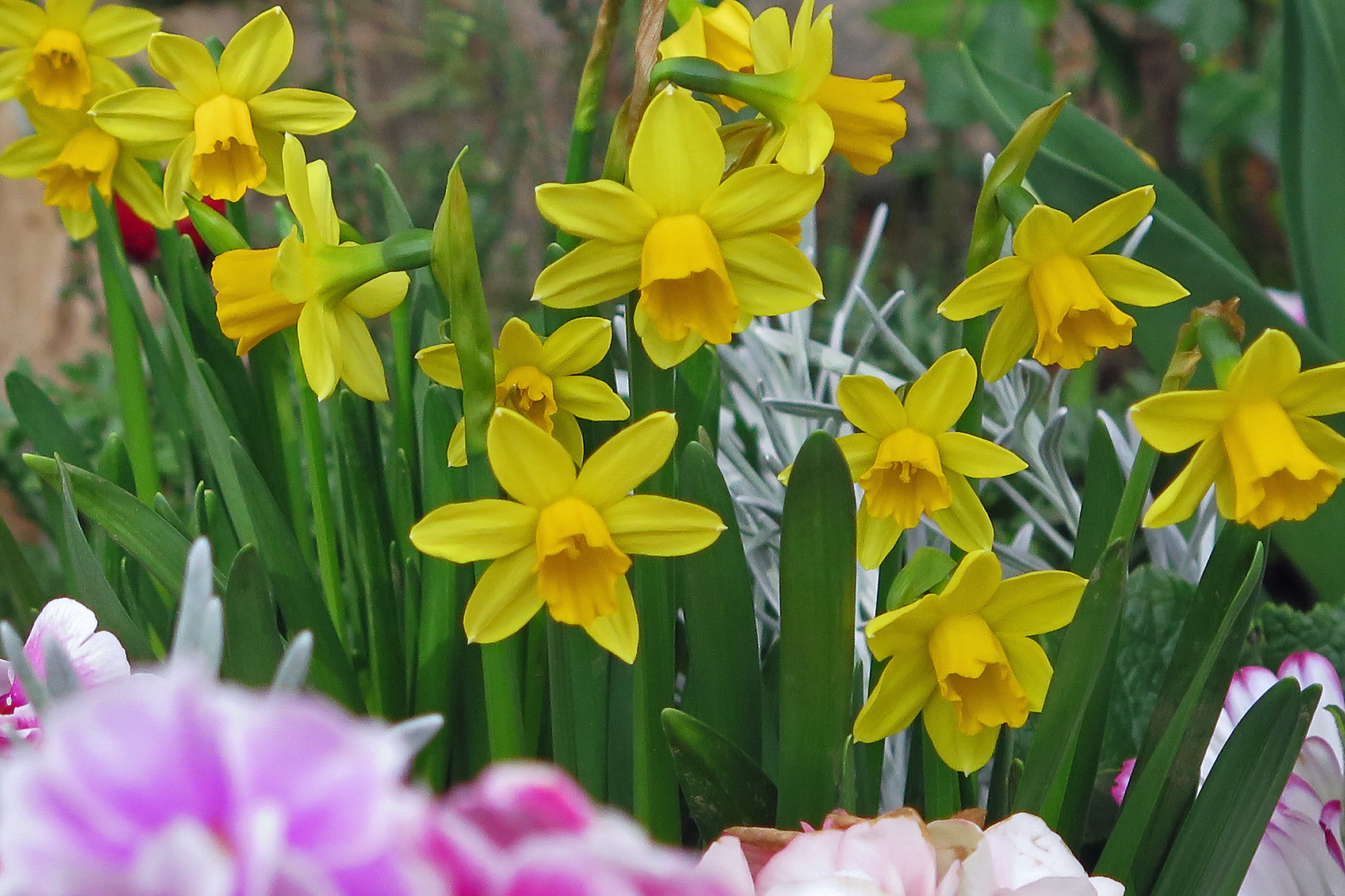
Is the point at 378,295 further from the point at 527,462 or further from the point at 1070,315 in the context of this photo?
the point at 1070,315

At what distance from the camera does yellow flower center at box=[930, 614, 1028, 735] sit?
0.31 metres

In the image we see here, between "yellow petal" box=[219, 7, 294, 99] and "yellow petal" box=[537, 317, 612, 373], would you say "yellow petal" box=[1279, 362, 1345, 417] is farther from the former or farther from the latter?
"yellow petal" box=[219, 7, 294, 99]

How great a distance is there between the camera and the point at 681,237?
0.95 ft

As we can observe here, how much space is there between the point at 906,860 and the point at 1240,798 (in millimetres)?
126

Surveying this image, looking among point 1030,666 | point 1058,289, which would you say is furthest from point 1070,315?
point 1030,666

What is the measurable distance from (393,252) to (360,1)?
2.11 metres

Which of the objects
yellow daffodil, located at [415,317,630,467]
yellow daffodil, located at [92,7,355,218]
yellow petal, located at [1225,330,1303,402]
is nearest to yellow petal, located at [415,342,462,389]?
yellow daffodil, located at [415,317,630,467]

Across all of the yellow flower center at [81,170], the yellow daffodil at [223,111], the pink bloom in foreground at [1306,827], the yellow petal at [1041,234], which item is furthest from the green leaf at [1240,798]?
the yellow flower center at [81,170]

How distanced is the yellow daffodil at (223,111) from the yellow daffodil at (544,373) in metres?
0.11

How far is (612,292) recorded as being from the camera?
0.31 metres

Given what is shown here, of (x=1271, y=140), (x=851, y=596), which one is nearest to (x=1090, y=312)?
(x=851, y=596)

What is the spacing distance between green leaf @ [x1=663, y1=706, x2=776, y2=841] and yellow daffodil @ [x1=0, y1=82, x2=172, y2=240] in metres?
0.29

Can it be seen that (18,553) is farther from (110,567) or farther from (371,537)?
(371,537)

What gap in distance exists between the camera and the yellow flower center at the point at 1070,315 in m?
0.30
